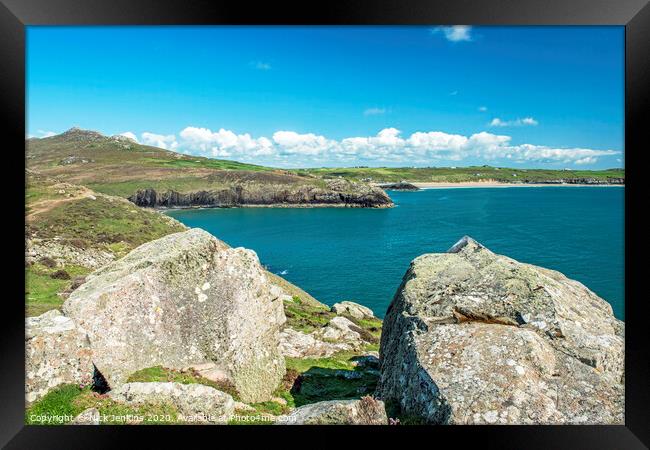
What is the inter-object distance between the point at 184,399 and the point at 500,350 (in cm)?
589

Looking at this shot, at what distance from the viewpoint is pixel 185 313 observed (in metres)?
8.83

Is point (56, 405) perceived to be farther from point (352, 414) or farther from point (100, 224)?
point (100, 224)

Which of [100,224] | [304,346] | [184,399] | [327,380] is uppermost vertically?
[100,224]

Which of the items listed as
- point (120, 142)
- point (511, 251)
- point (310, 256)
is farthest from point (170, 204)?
point (511, 251)

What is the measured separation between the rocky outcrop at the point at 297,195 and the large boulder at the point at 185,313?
94.2 m

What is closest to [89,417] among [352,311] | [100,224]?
[352,311]

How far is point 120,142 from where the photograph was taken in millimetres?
100062

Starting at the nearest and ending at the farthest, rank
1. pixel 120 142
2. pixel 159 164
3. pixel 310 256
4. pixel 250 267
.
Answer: pixel 250 267 < pixel 310 256 < pixel 120 142 < pixel 159 164

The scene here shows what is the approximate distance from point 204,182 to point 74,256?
284ft

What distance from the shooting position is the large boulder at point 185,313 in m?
8.04

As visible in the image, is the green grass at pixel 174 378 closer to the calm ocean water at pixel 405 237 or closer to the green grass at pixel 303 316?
the green grass at pixel 303 316

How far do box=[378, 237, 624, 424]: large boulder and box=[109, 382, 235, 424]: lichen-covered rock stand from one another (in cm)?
326

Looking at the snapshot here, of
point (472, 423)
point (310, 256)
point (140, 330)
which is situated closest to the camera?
point (472, 423)

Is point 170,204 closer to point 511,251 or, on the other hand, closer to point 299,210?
point 299,210
